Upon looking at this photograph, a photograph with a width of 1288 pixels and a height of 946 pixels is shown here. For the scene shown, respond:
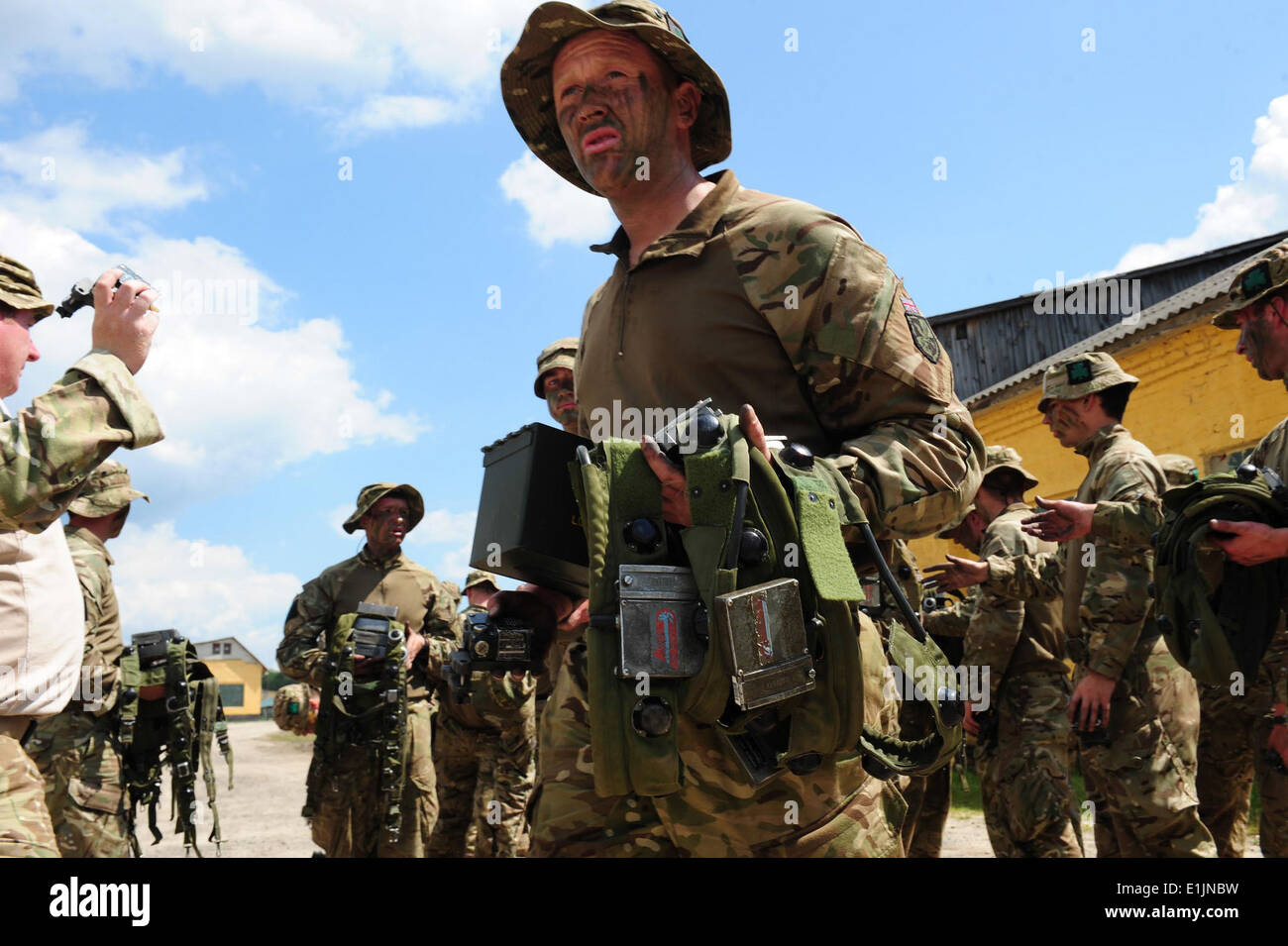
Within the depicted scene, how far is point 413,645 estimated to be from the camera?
25.6 feet

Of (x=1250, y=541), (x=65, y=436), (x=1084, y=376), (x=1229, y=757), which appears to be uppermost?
(x=1084, y=376)

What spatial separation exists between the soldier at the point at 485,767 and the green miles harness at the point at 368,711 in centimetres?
79

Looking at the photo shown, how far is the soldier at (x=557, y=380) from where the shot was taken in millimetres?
6703

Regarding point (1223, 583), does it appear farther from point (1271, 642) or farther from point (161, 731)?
point (161, 731)

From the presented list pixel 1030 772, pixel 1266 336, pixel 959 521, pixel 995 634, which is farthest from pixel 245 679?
pixel 959 521

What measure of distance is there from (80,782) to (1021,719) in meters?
5.49

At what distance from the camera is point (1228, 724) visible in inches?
233

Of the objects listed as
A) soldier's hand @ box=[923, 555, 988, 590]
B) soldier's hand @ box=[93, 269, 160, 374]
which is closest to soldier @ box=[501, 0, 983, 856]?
soldier's hand @ box=[93, 269, 160, 374]

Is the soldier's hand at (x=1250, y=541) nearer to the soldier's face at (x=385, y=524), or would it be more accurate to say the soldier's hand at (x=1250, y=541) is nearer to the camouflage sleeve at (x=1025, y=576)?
the camouflage sleeve at (x=1025, y=576)

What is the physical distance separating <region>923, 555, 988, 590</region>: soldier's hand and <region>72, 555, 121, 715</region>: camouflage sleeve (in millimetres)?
4950

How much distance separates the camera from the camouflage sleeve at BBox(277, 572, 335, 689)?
7695mm

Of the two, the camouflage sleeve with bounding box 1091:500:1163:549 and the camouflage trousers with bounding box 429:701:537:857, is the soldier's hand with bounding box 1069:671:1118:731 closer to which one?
the camouflage sleeve with bounding box 1091:500:1163:549

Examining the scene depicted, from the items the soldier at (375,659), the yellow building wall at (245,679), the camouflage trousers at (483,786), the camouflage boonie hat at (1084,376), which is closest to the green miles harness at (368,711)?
the soldier at (375,659)

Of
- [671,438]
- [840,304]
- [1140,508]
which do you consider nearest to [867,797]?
[671,438]
